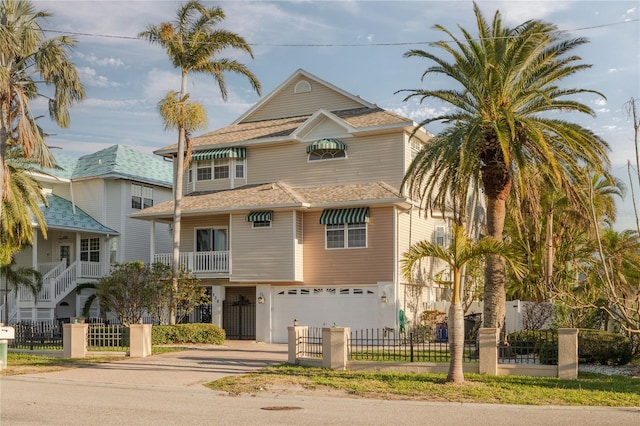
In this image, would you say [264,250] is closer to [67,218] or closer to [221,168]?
[221,168]

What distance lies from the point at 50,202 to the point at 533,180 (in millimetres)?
26578

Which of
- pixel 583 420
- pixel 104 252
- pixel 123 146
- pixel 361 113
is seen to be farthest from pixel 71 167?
pixel 583 420

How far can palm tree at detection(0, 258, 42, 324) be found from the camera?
34.2 m

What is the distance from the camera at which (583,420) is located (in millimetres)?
13117

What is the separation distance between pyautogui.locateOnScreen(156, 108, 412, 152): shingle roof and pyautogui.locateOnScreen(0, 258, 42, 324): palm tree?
835cm

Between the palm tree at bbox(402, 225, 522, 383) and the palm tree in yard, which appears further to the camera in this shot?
the palm tree in yard

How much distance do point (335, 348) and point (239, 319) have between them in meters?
15.1

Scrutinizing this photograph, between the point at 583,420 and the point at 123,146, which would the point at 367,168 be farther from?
the point at 583,420

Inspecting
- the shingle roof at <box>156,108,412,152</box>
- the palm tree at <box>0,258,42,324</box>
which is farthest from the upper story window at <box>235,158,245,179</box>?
the palm tree at <box>0,258,42,324</box>

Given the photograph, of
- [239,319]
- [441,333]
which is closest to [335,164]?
[239,319]

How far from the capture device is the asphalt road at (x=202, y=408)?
12836 millimetres

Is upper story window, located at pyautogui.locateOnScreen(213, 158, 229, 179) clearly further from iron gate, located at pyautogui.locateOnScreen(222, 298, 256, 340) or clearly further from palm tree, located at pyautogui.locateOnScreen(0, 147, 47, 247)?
palm tree, located at pyautogui.locateOnScreen(0, 147, 47, 247)

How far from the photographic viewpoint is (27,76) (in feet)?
83.4

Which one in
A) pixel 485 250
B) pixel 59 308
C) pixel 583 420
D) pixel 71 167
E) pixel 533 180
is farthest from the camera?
pixel 71 167
